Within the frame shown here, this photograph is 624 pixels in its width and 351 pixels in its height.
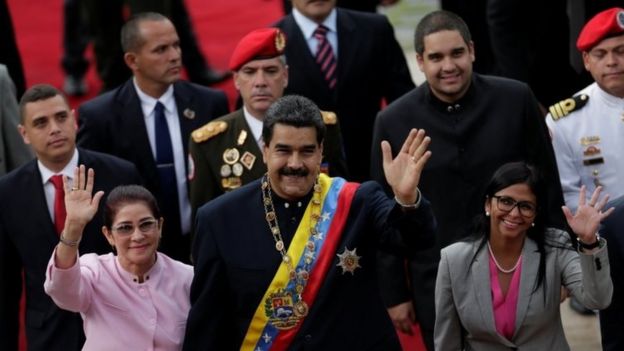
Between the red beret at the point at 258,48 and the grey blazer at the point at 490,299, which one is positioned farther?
the red beret at the point at 258,48

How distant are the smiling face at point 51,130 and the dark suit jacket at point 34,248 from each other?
0.07 metres

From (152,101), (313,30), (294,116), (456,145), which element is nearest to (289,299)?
(294,116)

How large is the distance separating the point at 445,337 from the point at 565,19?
11.0 ft

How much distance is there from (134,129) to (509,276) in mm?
2247

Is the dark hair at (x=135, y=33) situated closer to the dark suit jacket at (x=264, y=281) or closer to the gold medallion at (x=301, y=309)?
the dark suit jacket at (x=264, y=281)

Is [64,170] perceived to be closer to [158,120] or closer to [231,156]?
[231,156]

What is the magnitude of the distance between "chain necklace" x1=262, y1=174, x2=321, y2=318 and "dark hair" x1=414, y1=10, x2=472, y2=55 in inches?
47.8

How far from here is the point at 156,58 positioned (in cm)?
739

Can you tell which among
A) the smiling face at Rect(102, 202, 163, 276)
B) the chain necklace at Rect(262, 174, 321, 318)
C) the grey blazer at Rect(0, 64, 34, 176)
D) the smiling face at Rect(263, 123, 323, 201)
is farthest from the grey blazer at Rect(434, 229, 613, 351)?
the grey blazer at Rect(0, 64, 34, 176)

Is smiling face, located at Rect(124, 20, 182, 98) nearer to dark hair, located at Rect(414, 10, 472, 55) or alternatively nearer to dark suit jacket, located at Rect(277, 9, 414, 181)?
dark suit jacket, located at Rect(277, 9, 414, 181)

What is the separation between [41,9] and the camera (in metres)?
13.5

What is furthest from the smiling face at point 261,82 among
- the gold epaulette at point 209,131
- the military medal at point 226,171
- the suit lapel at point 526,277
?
the suit lapel at point 526,277

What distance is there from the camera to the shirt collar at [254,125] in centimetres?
674

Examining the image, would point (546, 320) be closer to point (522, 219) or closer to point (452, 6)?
point (522, 219)
